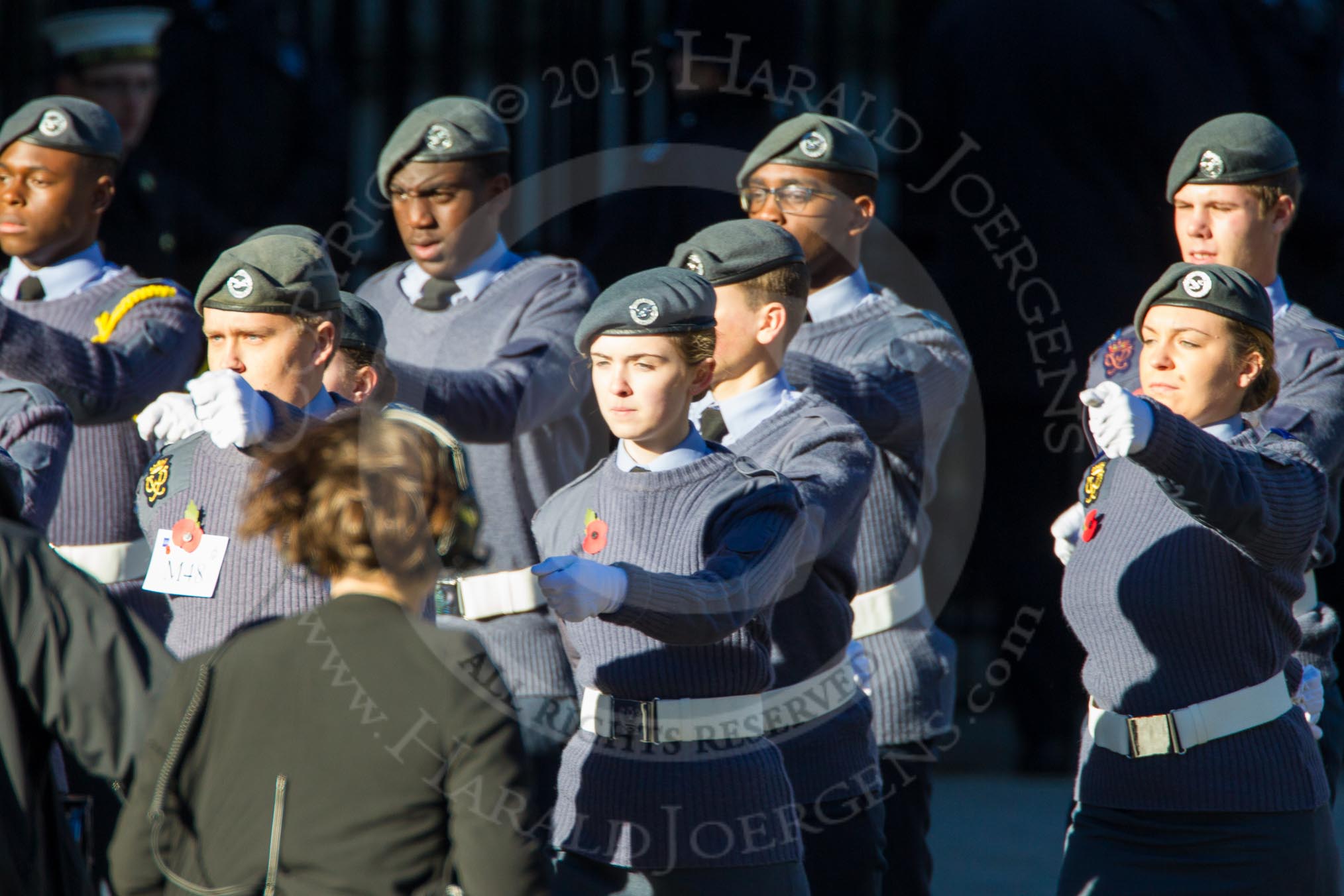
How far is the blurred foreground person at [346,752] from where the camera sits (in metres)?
2.34

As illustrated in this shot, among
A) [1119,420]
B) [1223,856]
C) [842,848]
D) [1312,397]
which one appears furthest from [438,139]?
[1223,856]

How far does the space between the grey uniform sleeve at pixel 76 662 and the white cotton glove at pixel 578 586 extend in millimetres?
522

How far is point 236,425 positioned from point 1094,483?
53.2 inches

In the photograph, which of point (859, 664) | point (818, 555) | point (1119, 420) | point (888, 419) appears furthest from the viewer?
point (888, 419)

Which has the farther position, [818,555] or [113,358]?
[113,358]

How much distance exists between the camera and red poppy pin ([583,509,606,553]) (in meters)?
3.04

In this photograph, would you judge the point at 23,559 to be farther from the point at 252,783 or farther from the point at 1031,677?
the point at 1031,677

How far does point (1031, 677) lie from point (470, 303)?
235cm

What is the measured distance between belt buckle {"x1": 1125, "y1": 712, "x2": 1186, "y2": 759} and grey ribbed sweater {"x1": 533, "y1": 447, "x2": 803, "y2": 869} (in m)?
0.56

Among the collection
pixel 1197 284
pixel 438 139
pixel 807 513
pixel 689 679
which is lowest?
pixel 689 679

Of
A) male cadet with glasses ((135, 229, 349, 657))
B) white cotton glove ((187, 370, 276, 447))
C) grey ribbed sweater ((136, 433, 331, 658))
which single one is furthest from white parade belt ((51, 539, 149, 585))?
white cotton glove ((187, 370, 276, 447))

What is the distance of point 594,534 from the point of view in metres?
3.05

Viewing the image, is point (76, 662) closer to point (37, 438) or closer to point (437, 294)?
point (37, 438)

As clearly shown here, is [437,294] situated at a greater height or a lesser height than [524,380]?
greater
